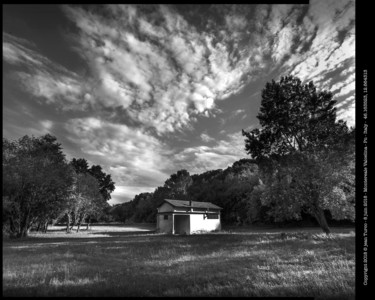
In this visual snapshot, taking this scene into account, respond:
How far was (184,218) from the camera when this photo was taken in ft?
170

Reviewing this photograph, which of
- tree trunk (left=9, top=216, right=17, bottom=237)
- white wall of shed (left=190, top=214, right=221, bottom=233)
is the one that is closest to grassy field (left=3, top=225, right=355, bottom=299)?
tree trunk (left=9, top=216, right=17, bottom=237)

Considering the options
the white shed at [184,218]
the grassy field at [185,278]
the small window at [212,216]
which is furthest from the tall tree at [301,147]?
the small window at [212,216]

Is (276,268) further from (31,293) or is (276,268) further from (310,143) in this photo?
(310,143)

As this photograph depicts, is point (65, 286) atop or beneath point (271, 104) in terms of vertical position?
beneath

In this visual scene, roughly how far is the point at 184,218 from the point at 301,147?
2974 cm

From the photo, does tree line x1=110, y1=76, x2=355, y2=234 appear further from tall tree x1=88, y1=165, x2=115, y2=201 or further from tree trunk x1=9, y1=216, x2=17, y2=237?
tall tree x1=88, y1=165, x2=115, y2=201

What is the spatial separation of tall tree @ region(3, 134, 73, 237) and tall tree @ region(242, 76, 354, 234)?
23343 millimetres

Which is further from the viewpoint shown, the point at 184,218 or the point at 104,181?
the point at 104,181

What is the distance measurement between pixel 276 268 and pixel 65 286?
8734 mm

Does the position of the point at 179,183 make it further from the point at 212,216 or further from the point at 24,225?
the point at 24,225

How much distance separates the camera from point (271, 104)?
28.9m

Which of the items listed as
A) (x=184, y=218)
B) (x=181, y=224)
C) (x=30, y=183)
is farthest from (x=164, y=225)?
(x=30, y=183)

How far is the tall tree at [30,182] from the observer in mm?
28859
